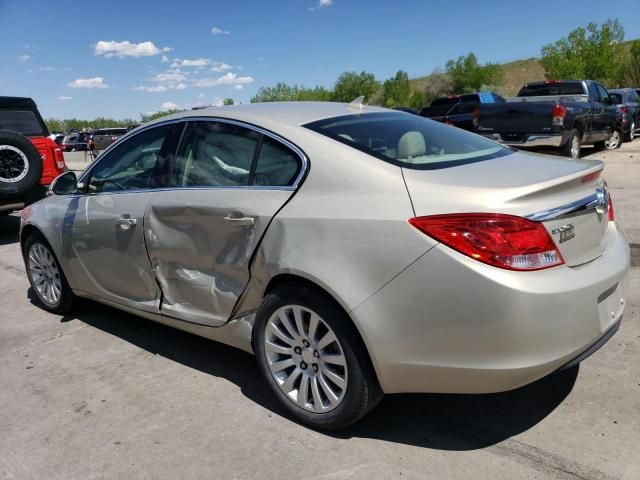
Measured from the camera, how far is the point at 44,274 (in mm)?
4926

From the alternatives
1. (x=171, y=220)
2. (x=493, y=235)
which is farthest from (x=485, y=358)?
(x=171, y=220)

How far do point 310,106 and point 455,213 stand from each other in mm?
1580

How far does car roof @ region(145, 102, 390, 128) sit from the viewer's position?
128 inches

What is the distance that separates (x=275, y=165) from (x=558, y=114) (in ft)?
33.0

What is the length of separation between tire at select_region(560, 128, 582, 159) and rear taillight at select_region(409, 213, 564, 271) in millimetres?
10400

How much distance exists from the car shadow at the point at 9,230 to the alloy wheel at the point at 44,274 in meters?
3.91

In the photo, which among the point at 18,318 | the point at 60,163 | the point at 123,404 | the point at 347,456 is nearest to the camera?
the point at 347,456

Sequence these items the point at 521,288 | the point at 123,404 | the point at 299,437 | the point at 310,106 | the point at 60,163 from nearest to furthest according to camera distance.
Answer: the point at 521,288
the point at 299,437
the point at 123,404
the point at 310,106
the point at 60,163

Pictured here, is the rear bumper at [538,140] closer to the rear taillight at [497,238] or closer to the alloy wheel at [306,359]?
the alloy wheel at [306,359]

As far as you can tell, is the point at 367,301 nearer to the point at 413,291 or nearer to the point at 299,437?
the point at 413,291

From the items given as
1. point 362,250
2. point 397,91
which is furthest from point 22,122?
point 397,91

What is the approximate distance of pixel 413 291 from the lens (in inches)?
95.4

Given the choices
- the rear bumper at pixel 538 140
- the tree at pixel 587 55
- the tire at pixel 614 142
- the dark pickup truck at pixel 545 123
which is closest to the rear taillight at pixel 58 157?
the rear bumper at pixel 538 140

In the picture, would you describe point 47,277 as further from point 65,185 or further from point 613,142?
point 613,142
